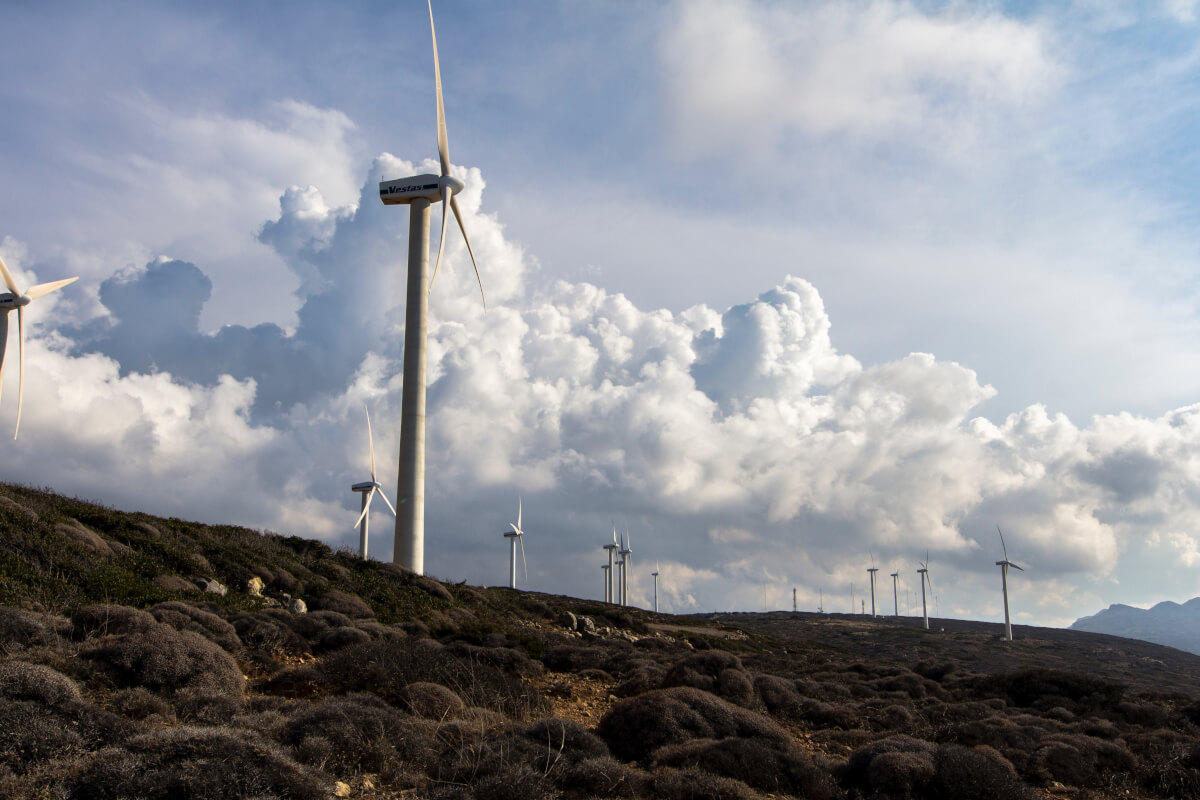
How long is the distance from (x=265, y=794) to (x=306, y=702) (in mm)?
5447

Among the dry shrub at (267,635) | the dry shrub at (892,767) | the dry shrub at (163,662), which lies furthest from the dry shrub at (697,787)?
the dry shrub at (267,635)

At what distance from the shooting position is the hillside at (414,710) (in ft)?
31.8

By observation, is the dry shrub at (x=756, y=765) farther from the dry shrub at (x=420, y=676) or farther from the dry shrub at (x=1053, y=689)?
the dry shrub at (x=1053, y=689)

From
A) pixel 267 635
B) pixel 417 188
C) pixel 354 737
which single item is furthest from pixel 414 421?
pixel 354 737

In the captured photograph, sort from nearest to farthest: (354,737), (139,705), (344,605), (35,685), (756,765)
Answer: (35,685) < (354,737) < (139,705) < (756,765) < (344,605)

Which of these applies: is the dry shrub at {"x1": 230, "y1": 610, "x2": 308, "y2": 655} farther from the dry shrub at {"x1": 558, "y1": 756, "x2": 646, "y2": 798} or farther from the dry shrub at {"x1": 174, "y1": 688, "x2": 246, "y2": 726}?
the dry shrub at {"x1": 558, "y1": 756, "x2": 646, "y2": 798}

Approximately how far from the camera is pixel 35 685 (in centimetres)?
1038

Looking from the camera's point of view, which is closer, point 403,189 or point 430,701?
point 430,701

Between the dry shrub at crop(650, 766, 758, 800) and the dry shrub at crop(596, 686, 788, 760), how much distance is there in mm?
2179

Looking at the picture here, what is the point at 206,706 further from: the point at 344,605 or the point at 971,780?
the point at 344,605

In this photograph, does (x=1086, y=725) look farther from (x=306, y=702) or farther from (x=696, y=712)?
(x=306, y=702)

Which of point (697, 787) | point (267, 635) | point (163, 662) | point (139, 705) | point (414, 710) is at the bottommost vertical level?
point (697, 787)

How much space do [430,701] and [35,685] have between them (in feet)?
20.2

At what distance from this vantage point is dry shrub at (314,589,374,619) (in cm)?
2756
